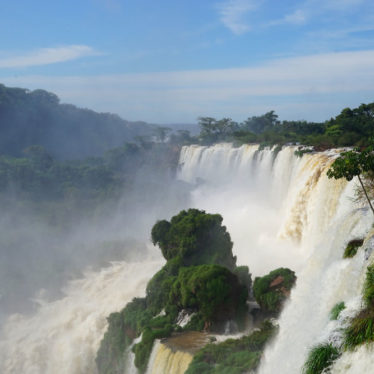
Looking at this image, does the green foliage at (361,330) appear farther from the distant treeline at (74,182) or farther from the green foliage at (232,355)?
the distant treeline at (74,182)

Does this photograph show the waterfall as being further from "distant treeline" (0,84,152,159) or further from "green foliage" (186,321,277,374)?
"distant treeline" (0,84,152,159)

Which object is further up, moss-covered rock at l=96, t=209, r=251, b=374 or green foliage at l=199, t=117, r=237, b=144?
green foliage at l=199, t=117, r=237, b=144

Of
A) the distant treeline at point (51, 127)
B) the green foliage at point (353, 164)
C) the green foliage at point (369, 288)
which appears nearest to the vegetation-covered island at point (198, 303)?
the green foliage at point (369, 288)

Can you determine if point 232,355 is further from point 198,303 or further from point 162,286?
point 162,286

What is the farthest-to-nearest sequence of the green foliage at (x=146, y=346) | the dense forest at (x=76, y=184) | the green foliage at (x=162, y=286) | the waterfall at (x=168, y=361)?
the dense forest at (x=76, y=184)
the green foliage at (x=162, y=286)
the green foliage at (x=146, y=346)
the waterfall at (x=168, y=361)

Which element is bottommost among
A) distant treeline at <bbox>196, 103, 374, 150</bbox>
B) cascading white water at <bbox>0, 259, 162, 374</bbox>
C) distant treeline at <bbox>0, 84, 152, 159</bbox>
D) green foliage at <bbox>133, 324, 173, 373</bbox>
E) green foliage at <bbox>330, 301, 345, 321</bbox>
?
cascading white water at <bbox>0, 259, 162, 374</bbox>

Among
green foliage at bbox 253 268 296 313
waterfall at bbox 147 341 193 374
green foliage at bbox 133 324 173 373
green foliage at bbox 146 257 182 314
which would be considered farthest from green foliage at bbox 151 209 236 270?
waterfall at bbox 147 341 193 374
